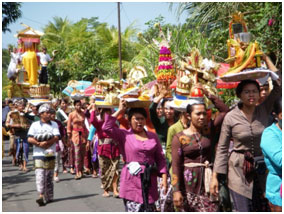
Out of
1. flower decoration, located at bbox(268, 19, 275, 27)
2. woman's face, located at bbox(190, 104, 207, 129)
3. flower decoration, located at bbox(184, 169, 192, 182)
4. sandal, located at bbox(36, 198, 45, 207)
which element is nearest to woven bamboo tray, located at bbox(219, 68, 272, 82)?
woman's face, located at bbox(190, 104, 207, 129)

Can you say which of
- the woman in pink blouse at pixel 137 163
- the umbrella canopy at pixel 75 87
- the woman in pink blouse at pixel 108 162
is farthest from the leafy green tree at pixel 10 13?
the woman in pink blouse at pixel 137 163

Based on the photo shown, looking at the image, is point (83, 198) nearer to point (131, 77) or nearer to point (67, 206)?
point (67, 206)

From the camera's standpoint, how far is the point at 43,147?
8.88 metres

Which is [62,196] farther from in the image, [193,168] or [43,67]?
[43,67]

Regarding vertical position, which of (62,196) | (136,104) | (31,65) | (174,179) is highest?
(31,65)

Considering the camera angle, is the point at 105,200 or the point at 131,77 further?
the point at 105,200

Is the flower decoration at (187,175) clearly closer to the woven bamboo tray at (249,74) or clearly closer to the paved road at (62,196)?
the woven bamboo tray at (249,74)

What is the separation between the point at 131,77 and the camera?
7.21 meters

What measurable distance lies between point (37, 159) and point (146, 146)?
3641mm

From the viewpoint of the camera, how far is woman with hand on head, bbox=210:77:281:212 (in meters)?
5.16

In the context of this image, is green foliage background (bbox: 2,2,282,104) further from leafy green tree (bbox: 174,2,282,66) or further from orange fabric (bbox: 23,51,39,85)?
orange fabric (bbox: 23,51,39,85)

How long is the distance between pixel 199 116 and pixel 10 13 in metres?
18.7

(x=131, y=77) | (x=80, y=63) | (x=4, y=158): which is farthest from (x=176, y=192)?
(x=80, y=63)

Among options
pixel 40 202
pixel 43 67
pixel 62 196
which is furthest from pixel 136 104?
pixel 43 67
